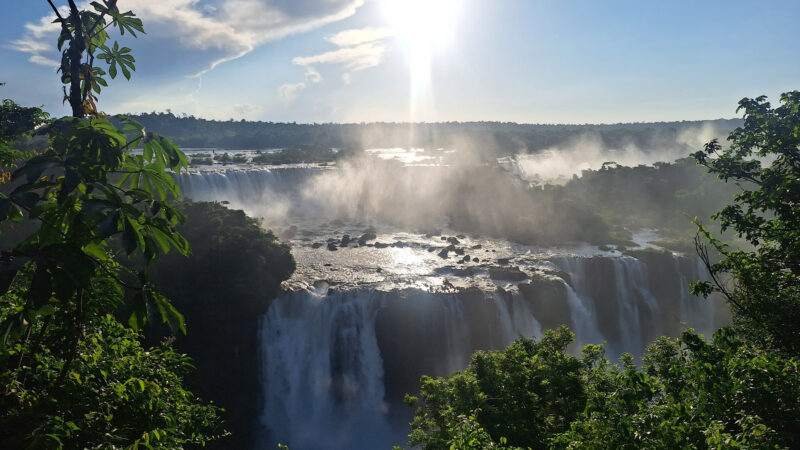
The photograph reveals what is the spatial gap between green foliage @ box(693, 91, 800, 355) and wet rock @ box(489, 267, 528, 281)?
65.4ft

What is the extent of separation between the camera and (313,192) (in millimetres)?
51594

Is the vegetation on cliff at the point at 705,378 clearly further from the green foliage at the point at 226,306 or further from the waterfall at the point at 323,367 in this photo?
the green foliage at the point at 226,306

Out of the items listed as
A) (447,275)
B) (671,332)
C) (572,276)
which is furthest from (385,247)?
(671,332)

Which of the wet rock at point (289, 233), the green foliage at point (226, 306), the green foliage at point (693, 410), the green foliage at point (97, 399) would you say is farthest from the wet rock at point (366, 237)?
the green foliage at point (97, 399)

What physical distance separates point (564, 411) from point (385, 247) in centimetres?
2658

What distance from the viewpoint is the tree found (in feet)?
8.48

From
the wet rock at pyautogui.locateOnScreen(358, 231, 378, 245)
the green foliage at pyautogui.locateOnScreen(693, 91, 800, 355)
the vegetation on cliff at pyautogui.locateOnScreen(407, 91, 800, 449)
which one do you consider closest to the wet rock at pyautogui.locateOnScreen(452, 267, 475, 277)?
the wet rock at pyautogui.locateOnScreen(358, 231, 378, 245)

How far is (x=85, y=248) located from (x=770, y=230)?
11343 mm

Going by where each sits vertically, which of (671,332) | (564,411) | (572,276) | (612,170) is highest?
(612,170)

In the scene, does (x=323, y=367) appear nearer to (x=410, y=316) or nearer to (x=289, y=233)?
(x=410, y=316)

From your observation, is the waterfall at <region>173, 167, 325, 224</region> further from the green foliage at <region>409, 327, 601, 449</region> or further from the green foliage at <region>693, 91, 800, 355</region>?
the green foliage at <region>693, 91, 800, 355</region>

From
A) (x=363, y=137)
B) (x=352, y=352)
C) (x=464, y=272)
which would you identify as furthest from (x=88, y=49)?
(x=363, y=137)

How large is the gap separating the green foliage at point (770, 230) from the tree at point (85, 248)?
9253 millimetres

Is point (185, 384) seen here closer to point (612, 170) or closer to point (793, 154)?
point (793, 154)
